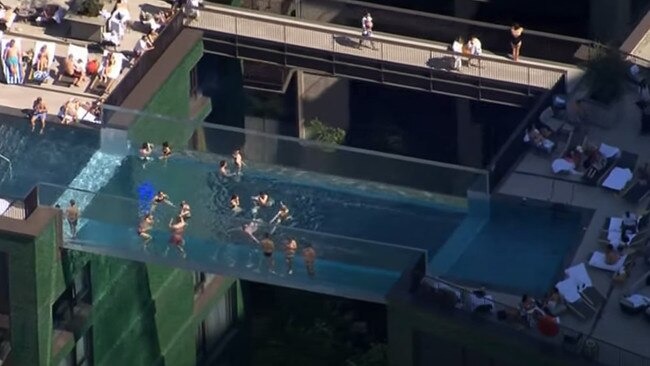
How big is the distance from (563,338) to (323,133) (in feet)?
75.1

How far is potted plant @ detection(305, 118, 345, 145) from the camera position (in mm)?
99812

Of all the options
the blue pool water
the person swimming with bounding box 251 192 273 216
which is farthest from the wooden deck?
the person swimming with bounding box 251 192 273 216

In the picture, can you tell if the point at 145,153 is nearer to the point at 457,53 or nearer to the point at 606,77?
the point at 457,53

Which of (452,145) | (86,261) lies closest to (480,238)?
(86,261)

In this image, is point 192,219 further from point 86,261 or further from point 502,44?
point 502,44

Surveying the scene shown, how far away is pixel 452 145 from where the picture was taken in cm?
9981

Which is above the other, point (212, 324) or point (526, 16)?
point (526, 16)

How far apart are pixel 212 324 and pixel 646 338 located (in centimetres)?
1713

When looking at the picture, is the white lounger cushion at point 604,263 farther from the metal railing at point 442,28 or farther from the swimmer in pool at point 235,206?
the metal railing at point 442,28

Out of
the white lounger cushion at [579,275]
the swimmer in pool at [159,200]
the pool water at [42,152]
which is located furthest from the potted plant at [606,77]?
the pool water at [42,152]

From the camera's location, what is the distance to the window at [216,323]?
301ft

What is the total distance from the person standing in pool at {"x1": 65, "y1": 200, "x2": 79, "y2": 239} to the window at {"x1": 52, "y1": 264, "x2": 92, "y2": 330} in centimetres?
178

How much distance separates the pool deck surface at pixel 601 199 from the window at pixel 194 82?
425 inches

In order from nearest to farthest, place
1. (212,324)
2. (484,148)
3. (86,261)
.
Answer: (86,261) < (212,324) < (484,148)
